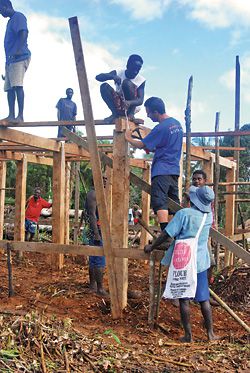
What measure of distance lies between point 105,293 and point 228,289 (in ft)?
6.56

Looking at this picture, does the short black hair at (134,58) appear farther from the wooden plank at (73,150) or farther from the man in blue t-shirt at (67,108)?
the man in blue t-shirt at (67,108)

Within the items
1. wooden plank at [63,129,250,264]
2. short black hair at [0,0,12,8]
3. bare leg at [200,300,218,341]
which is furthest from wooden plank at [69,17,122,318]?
short black hair at [0,0,12,8]

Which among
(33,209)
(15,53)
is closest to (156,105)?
(15,53)

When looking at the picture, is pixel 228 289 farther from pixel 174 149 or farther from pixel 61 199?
pixel 61 199

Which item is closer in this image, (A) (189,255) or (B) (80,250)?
(A) (189,255)

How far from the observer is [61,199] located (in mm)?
9711

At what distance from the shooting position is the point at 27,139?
8.42m

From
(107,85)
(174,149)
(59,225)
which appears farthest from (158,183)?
(59,225)

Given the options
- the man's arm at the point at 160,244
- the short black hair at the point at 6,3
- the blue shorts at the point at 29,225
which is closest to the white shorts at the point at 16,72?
the short black hair at the point at 6,3

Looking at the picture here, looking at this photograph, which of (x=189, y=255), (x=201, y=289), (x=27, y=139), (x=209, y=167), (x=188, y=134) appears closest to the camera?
(x=189, y=255)

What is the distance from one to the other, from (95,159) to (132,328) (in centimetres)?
206

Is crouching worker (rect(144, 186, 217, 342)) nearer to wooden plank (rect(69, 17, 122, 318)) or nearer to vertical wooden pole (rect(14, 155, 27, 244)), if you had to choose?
wooden plank (rect(69, 17, 122, 318))

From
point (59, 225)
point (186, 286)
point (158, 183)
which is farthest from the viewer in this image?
point (59, 225)

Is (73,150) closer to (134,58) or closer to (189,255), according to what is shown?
(134,58)
